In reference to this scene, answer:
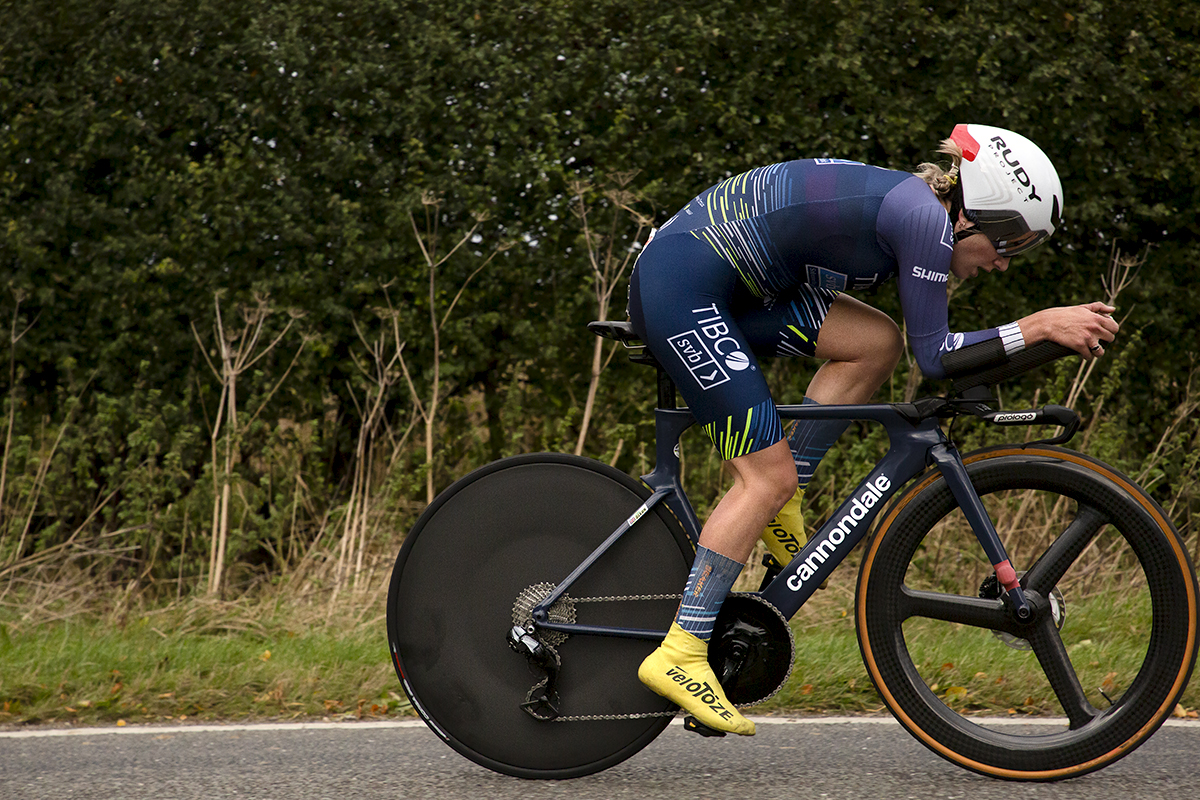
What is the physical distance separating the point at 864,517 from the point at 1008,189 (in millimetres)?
945

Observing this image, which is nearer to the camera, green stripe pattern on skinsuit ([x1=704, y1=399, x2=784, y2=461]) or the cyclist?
the cyclist

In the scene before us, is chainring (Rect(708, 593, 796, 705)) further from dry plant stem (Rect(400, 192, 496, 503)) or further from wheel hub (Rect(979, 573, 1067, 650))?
dry plant stem (Rect(400, 192, 496, 503))

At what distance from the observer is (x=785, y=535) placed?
11.1ft

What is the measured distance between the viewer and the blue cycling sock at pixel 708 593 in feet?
10.0

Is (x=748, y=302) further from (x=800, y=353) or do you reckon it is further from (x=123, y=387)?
(x=123, y=387)

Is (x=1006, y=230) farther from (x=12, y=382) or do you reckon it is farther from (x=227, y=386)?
(x=12, y=382)

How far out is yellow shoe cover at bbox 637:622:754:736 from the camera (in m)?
2.97

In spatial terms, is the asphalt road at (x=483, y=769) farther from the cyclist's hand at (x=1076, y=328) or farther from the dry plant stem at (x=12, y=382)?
the dry plant stem at (x=12, y=382)

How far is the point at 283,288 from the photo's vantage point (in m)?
6.32

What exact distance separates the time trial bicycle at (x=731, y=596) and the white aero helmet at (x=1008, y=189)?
12.7 inches

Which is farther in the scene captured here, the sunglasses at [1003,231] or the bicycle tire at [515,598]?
the bicycle tire at [515,598]

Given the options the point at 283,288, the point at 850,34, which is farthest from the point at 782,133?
the point at 283,288

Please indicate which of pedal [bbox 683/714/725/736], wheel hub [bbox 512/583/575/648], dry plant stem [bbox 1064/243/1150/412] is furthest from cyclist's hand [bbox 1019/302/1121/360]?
dry plant stem [bbox 1064/243/1150/412]

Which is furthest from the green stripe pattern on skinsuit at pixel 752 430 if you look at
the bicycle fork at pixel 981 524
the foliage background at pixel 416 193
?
the foliage background at pixel 416 193
